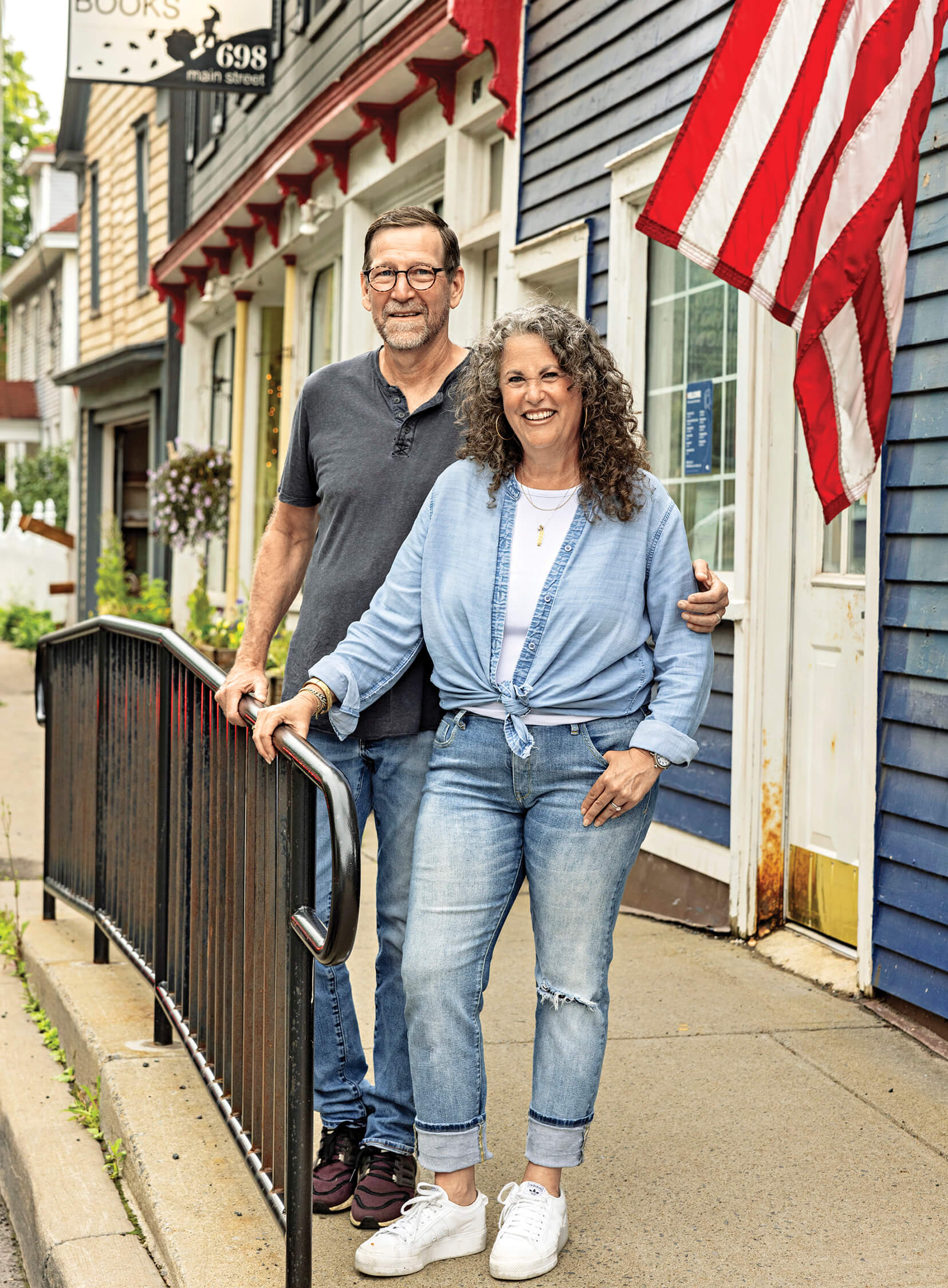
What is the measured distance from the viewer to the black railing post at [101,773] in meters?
4.39

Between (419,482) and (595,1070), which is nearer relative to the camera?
(595,1070)

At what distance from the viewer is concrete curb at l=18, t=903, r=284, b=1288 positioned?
276 centimetres

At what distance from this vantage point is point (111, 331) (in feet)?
→ 56.6

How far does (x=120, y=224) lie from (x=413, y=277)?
1500cm

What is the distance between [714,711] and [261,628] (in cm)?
246

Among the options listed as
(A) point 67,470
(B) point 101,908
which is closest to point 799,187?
(B) point 101,908

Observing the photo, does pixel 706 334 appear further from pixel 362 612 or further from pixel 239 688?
pixel 239 688

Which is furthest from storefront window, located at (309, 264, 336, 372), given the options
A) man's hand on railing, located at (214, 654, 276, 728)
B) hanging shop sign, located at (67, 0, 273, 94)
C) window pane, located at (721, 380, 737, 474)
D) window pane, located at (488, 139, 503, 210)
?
man's hand on railing, located at (214, 654, 276, 728)

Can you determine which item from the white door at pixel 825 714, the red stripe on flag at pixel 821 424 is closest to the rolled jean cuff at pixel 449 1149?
the red stripe on flag at pixel 821 424

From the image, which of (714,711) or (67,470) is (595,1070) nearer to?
(714,711)

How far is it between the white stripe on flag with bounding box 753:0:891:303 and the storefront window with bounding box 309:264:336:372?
270 inches

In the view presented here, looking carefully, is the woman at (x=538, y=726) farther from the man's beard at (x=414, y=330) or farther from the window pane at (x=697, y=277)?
the window pane at (x=697, y=277)

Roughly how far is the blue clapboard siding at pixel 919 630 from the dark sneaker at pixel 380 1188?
170 centimetres

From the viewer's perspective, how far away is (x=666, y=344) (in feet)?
18.7
